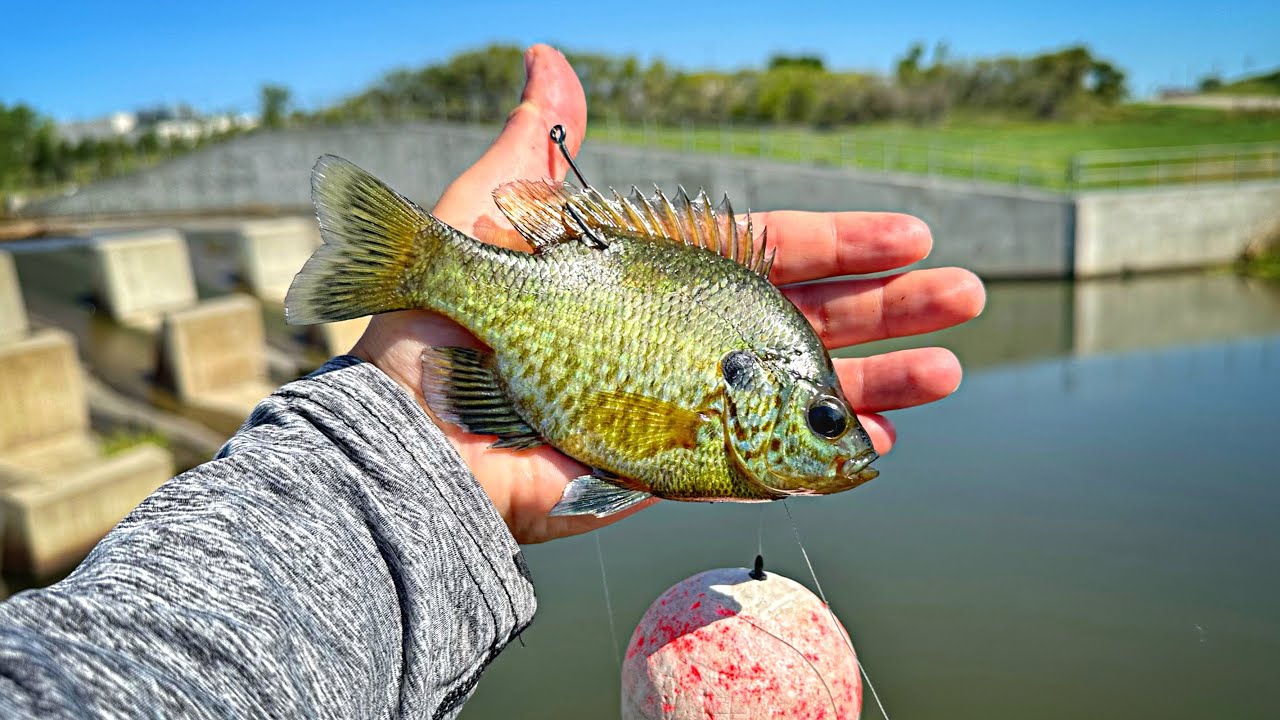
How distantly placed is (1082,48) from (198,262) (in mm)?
45988

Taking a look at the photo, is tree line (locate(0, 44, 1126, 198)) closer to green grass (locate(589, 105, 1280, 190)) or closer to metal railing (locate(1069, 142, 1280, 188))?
green grass (locate(589, 105, 1280, 190))

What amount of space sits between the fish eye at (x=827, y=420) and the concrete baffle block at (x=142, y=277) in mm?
13819

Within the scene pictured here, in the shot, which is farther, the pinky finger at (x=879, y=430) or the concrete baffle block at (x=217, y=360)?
the concrete baffle block at (x=217, y=360)

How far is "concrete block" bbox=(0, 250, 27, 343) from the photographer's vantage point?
11484mm

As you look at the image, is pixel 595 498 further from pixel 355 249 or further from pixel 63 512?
pixel 63 512

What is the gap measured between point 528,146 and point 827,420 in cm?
144

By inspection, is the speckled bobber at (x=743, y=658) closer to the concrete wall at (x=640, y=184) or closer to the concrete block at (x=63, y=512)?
the concrete block at (x=63, y=512)

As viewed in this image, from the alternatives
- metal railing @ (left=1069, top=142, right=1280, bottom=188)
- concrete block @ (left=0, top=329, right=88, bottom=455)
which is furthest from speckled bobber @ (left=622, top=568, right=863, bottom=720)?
metal railing @ (left=1069, top=142, right=1280, bottom=188)

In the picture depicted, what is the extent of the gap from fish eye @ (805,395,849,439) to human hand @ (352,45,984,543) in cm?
76

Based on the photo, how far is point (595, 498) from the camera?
263cm

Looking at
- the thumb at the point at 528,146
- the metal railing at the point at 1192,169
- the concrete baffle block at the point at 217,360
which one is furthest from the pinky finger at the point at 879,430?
the metal railing at the point at 1192,169

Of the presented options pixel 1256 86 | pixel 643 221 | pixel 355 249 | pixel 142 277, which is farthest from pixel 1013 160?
pixel 355 249

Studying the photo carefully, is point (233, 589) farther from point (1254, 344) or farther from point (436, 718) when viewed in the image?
point (1254, 344)

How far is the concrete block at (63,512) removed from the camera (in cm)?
815
